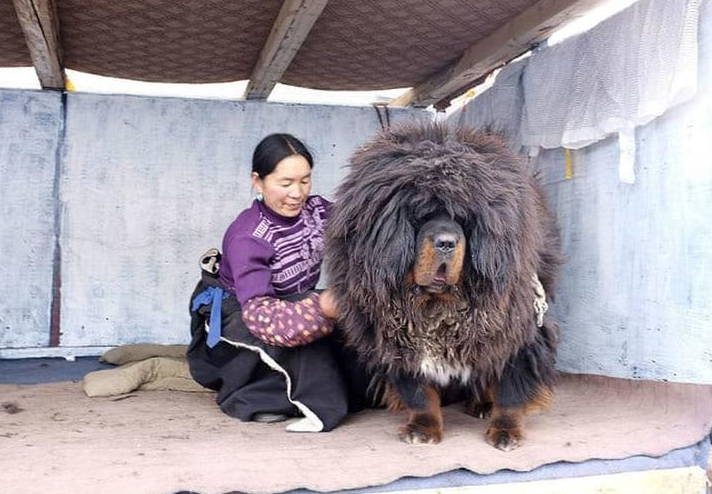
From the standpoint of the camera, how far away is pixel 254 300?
2.12 m

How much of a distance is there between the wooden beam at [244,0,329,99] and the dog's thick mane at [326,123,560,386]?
35.6 inches

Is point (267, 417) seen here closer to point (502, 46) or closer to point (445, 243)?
point (445, 243)

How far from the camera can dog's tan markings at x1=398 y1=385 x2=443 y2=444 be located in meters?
1.91

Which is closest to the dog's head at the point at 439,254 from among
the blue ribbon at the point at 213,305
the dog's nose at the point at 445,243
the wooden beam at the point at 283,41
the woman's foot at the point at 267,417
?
the dog's nose at the point at 445,243

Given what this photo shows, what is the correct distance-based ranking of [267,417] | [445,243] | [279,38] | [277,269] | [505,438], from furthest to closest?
[279,38] < [277,269] < [267,417] < [505,438] < [445,243]

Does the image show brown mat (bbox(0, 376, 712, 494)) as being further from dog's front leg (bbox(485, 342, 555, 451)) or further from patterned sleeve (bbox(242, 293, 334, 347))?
patterned sleeve (bbox(242, 293, 334, 347))

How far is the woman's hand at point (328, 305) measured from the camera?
1972 mm

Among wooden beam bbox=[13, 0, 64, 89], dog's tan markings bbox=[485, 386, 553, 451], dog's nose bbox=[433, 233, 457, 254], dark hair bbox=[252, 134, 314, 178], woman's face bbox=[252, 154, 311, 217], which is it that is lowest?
dog's tan markings bbox=[485, 386, 553, 451]

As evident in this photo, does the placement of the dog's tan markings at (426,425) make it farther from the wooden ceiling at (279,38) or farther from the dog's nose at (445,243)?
the wooden ceiling at (279,38)

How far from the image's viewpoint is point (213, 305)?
245 centimetres

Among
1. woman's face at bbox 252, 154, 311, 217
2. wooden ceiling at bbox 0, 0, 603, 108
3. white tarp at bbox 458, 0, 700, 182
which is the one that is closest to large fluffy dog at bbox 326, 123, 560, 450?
woman's face at bbox 252, 154, 311, 217

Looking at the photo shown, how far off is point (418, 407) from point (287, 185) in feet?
2.96

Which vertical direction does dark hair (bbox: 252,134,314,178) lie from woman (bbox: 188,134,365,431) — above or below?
above

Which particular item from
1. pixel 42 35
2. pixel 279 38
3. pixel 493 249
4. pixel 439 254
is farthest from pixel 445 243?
pixel 42 35
